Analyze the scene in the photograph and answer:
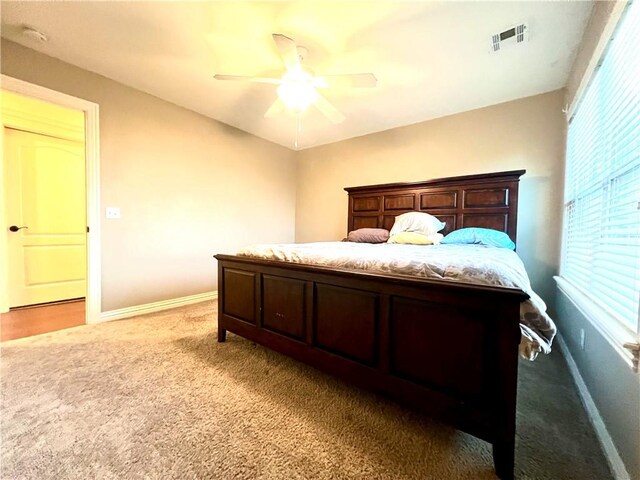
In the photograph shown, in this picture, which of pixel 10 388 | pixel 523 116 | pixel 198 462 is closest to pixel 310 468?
pixel 198 462

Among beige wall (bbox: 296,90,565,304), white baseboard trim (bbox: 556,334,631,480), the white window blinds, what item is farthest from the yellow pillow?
white baseboard trim (bbox: 556,334,631,480)

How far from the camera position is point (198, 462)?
109cm

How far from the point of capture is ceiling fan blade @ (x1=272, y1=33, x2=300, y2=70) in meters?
1.66

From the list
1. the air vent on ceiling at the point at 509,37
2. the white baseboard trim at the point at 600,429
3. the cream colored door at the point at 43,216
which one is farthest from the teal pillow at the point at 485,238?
the cream colored door at the point at 43,216

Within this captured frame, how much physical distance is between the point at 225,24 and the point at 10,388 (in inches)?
110

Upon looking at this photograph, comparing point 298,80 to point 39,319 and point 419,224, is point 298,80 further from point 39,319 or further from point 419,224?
point 39,319

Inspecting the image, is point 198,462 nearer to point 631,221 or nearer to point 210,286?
point 631,221

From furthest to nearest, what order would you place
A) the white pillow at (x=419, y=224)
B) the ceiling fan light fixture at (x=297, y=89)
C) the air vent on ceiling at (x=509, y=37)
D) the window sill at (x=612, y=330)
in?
1. the white pillow at (x=419, y=224)
2. the ceiling fan light fixture at (x=297, y=89)
3. the air vent on ceiling at (x=509, y=37)
4. the window sill at (x=612, y=330)

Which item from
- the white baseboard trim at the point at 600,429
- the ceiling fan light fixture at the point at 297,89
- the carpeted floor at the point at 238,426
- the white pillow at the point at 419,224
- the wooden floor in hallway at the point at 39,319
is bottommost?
the wooden floor in hallway at the point at 39,319

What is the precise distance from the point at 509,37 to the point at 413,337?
Result: 7.91 feet

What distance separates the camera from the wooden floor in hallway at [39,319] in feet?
8.17

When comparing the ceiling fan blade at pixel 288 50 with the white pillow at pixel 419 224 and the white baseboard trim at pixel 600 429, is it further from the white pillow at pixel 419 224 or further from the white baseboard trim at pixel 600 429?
the white baseboard trim at pixel 600 429

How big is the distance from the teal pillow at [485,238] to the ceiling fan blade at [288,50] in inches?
89.5

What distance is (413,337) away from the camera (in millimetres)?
1281
